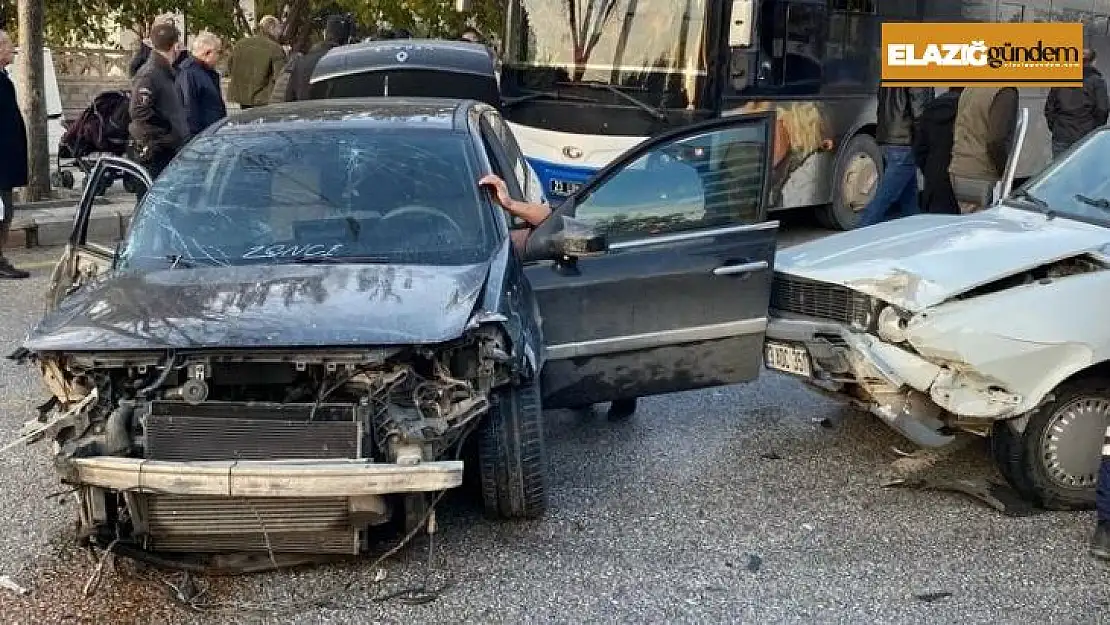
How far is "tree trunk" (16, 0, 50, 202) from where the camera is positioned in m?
11.5

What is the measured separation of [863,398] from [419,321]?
86.2 inches

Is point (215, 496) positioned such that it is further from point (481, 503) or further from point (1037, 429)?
point (1037, 429)

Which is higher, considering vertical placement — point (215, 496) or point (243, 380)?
point (243, 380)

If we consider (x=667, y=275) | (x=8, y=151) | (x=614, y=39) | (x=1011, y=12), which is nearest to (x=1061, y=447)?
(x=667, y=275)

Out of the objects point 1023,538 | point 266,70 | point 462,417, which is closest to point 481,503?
point 462,417

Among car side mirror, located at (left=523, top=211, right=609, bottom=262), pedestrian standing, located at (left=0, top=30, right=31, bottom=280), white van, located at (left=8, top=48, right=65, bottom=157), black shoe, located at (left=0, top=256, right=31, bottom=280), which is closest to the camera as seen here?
car side mirror, located at (left=523, top=211, right=609, bottom=262)

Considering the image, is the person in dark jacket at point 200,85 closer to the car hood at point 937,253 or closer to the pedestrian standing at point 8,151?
the pedestrian standing at point 8,151

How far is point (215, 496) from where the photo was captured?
3844 millimetres

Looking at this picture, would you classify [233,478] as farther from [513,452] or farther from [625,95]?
[625,95]

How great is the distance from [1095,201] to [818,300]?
151cm

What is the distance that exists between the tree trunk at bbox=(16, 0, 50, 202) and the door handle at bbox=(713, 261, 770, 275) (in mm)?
8510

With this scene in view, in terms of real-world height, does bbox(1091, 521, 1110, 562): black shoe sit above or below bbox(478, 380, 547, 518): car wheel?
below

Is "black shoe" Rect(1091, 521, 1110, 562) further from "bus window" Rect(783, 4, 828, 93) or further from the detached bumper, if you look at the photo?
"bus window" Rect(783, 4, 828, 93)

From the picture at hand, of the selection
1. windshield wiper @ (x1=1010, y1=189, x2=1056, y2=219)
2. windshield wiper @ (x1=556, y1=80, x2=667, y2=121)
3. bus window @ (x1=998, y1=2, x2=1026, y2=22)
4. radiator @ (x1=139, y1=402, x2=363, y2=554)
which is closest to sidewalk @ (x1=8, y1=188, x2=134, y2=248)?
windshield wiper @ (x1=556, y1=80, x2=667, y2=121)
